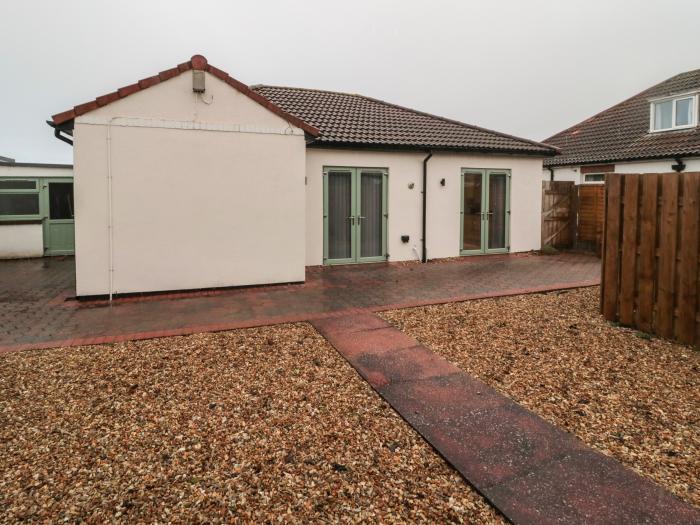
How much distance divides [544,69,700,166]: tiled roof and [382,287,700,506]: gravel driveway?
38.6ft

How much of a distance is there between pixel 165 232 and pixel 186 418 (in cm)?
516

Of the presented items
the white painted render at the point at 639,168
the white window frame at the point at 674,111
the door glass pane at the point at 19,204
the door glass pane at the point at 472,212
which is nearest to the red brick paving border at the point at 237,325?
the door glass pane at the point at 472,212

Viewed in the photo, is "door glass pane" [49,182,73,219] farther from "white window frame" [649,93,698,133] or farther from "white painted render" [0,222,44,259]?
"white window frame" [649,93,698,133]

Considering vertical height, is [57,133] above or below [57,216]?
above

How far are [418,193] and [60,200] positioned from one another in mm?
10616

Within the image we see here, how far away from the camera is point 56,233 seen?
13.2 m

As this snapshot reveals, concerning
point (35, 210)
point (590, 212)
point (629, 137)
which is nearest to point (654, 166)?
point (629, 137)

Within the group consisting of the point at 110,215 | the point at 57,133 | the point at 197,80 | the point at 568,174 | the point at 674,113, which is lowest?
the point at 110,215

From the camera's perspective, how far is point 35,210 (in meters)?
13.0

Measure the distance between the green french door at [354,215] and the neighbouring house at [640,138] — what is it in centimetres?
817

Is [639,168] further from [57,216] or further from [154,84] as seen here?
[57,216]

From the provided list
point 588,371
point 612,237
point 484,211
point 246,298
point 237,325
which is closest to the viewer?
point 588,371

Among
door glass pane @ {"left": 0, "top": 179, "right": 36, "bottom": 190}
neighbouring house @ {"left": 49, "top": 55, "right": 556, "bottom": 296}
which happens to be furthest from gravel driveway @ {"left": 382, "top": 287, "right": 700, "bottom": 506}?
door glass pane @ {"left": 0, "top": 179, "right": 36, "bottom": 190}

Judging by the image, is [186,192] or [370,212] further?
[370,212]
